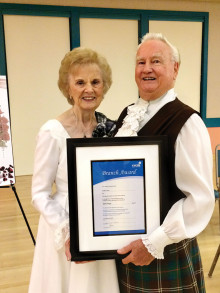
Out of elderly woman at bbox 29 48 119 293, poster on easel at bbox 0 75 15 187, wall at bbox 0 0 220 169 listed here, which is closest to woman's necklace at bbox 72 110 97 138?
elderly woman at bbox 29 48 119 293

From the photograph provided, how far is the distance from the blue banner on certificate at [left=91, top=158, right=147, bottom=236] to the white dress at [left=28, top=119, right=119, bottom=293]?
24cm

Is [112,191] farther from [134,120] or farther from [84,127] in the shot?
[84,127]

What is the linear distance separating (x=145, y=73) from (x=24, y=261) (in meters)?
2.24

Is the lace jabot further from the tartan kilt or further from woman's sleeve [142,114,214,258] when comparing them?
the tartan kilt

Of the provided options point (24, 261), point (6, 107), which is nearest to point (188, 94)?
point (6, 107)

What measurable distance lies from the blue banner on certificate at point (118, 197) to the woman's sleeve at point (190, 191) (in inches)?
2.9

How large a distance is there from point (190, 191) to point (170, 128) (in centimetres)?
23

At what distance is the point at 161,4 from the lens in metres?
→ 6.21

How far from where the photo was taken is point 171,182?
1114 mm

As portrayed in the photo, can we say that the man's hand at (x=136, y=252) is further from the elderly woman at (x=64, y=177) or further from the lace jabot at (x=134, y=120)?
the lace jabot at (x=134, y=120)

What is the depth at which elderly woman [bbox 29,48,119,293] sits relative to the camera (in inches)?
48.7

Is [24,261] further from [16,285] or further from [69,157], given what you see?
[69,157]

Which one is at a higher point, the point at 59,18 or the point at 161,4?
the point at 161,4

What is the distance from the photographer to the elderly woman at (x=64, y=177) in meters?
1.24
